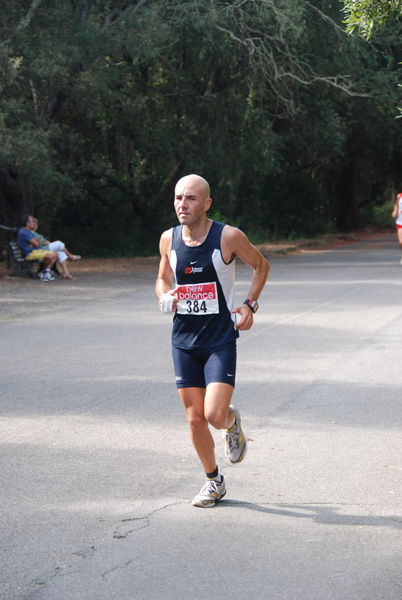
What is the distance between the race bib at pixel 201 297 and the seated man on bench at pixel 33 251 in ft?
50.6

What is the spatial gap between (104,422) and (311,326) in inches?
232

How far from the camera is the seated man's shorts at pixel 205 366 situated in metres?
4.96

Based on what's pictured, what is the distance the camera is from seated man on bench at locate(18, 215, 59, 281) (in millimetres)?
20125

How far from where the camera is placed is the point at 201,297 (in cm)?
498

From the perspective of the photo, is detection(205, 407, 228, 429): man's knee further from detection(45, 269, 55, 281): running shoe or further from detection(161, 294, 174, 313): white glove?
detection(45, 269, 55, 281): running shoe

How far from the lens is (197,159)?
24.6 m

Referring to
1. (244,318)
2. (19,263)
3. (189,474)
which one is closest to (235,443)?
(189,474)

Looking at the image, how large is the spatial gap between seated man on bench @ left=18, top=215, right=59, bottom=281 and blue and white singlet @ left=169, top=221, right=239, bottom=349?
1539 centimetres

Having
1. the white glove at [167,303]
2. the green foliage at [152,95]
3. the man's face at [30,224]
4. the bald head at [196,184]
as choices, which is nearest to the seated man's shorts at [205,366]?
the white glove at [167,303]

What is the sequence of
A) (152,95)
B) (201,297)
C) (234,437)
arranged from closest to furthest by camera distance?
1. (201,297)
2. (234,437)
3. (152,95)

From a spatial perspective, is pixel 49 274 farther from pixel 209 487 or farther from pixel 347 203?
pixel 347 203

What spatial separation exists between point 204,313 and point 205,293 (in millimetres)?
108

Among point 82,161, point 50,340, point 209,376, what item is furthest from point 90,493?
point 82,161

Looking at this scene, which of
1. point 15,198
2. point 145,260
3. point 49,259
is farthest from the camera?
point 145,260
